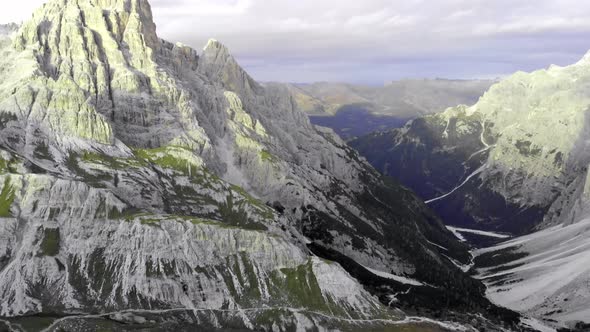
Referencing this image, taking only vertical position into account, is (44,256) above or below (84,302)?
above

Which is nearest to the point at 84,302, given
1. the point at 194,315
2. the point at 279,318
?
the point at 194,315

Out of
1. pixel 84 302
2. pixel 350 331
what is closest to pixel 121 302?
pixel 84 302

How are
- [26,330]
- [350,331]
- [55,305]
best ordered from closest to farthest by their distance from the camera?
[26,330] → [55,305] → [350,331]

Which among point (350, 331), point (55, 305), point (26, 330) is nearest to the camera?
point (26, 330)

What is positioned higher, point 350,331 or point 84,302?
point 84,302

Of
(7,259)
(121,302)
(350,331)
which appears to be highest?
(7,259)

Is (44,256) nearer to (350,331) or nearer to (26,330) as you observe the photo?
(26,330)

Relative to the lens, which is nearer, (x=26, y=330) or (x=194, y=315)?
(x=26, y=330)

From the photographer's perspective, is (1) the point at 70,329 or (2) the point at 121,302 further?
(2) the point at 121,302

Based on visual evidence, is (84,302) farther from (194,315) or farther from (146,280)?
(194,315)
